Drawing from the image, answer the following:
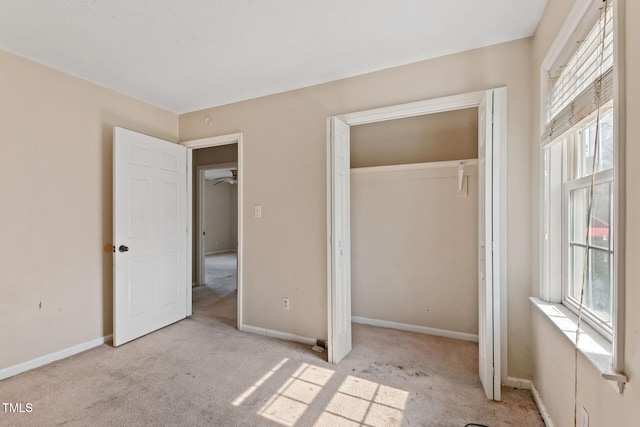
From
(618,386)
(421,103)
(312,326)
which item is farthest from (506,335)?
(421,103)

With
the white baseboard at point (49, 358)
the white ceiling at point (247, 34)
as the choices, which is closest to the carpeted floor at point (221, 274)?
the white baseboard at point (49, 358)

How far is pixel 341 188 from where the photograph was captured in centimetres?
256

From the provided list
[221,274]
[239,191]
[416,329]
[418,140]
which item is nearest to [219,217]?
[221,274]

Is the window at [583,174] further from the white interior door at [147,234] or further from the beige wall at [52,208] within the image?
the beige wall at [52,208]

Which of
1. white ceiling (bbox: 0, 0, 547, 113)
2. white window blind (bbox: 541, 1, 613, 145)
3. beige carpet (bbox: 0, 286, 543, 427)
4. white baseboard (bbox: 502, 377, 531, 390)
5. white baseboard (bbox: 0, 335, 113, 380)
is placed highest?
white ceiling (bbox: 0, 0, 547, 113)

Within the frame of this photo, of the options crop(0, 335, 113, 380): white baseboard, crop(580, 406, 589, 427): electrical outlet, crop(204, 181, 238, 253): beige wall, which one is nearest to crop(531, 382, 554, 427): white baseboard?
crop(580, 406, 589, 427): electrical outlet

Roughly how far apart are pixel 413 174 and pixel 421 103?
95cm

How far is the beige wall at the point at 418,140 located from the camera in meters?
3.08

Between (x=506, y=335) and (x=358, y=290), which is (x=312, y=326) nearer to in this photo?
(x=358, y=290)

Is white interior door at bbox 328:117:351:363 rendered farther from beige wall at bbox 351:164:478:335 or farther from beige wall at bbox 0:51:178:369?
beige wall at bbox 0:51:178:369

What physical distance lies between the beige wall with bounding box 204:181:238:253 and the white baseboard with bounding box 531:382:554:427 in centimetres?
880

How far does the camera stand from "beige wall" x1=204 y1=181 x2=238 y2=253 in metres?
9.48

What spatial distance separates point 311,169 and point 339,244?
767mm

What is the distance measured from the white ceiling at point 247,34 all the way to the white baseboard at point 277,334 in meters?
2.37
